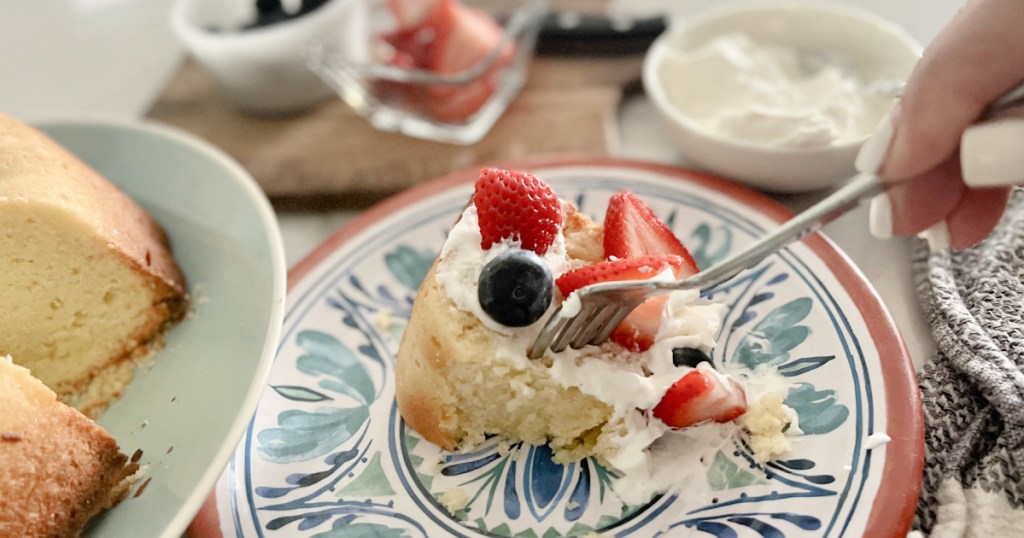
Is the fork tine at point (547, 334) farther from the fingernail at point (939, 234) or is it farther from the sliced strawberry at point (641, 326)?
the fingernail at point (939, 234)

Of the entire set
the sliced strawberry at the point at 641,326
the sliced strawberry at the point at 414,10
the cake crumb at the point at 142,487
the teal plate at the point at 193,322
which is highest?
the sliced strawberry at the point at 414,10

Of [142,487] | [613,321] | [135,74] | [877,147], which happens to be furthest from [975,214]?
[135,74]

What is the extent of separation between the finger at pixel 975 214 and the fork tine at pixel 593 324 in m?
0.45

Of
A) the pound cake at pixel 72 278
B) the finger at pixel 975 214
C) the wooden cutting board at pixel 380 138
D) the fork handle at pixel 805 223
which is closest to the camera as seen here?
the fork handle at pixel 805 223

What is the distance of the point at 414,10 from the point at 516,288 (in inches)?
43.8

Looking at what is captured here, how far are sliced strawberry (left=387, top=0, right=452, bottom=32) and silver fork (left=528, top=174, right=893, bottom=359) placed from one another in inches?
42.9

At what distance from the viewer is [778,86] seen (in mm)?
1703

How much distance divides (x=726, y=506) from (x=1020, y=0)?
68 cm

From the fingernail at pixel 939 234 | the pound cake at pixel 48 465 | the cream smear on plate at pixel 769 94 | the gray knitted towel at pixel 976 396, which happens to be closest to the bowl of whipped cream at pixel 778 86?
the cream smear on plate at pixel 769 94

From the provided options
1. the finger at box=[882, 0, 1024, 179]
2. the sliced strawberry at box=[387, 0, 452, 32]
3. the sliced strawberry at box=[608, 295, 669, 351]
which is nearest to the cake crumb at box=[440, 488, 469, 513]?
the sliced strawberry at box=[608, 295, 669, 351]

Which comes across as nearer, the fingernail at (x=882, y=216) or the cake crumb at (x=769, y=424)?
the fingernail at (x=882, y=216)

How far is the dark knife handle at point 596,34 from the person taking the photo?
6.86 feet

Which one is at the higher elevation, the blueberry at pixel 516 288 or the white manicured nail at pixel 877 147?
the white manicured nail at pixel 877 147

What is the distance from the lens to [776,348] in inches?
49.5
